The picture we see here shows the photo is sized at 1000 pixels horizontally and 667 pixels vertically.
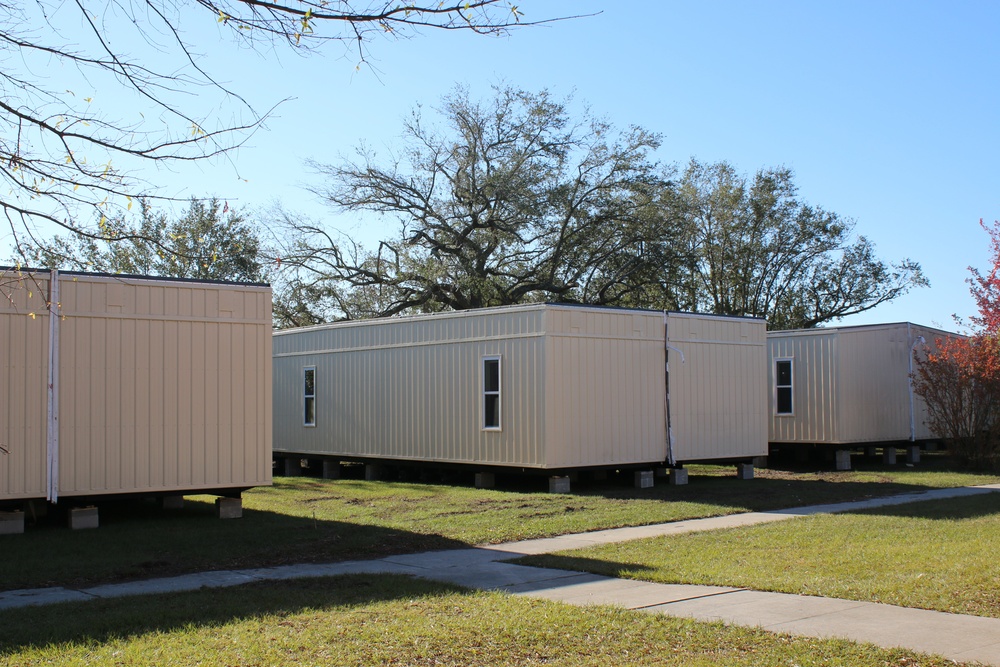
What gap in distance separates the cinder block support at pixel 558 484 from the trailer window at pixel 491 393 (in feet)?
4.85

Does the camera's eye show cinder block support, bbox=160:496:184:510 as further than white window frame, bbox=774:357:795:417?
No

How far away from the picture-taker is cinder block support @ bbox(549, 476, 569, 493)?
52.8ft

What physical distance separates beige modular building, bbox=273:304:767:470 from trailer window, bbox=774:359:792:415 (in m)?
3.64

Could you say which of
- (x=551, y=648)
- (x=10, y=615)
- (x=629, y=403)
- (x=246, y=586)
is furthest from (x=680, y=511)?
(x=10, y=615)

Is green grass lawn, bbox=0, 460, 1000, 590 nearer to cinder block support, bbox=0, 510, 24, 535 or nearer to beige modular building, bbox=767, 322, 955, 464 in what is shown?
cinder block support, bbox=0, 510, 24, 535

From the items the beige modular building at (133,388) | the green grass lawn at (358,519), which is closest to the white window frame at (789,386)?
the green grass lawn at (358,519)

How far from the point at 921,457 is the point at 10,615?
75.0 feet

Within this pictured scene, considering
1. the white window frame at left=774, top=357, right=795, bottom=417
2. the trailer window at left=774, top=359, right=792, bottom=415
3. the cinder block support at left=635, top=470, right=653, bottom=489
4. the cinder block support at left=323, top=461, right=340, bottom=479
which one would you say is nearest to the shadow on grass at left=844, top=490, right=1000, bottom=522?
the cinder block support at left=635, top=470, right=653, bottom=489

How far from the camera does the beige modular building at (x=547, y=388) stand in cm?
1627

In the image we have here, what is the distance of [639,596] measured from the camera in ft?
25.8

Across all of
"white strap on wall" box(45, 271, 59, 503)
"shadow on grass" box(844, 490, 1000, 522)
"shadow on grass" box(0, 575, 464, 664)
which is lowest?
"shadow on grass" box(844, 490, 1000, 522)

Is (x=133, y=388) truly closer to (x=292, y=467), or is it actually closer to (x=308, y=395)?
(x=308, y=395)

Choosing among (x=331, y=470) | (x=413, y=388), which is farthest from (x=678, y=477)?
(x=331, y=470)

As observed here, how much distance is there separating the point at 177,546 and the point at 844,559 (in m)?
6.82
